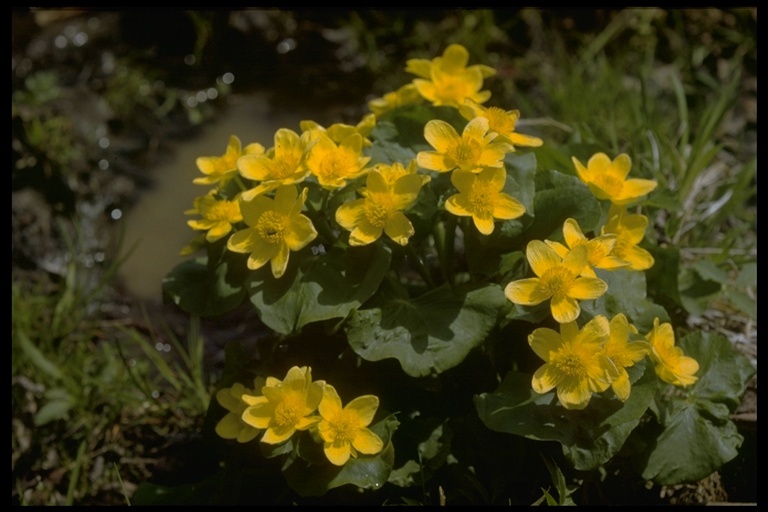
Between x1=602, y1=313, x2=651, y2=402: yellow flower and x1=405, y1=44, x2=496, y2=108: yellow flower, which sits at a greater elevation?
x1=405, y1=44, x2=496, y2=108: yellow flower

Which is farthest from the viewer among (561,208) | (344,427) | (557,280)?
(561,208)

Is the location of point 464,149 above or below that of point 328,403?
above

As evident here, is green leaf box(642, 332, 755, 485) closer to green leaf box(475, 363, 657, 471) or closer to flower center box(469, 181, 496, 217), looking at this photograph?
green leaf box(475, 363, 657, 471)

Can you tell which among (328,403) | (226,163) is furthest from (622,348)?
(226,163)

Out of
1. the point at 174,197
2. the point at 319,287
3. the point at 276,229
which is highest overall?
the point at 276,229

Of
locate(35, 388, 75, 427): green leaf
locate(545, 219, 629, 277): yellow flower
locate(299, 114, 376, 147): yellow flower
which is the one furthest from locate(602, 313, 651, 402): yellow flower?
locate(35, 388, 75, 427): green leaf

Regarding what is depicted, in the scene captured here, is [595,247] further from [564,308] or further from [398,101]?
[398,101]
